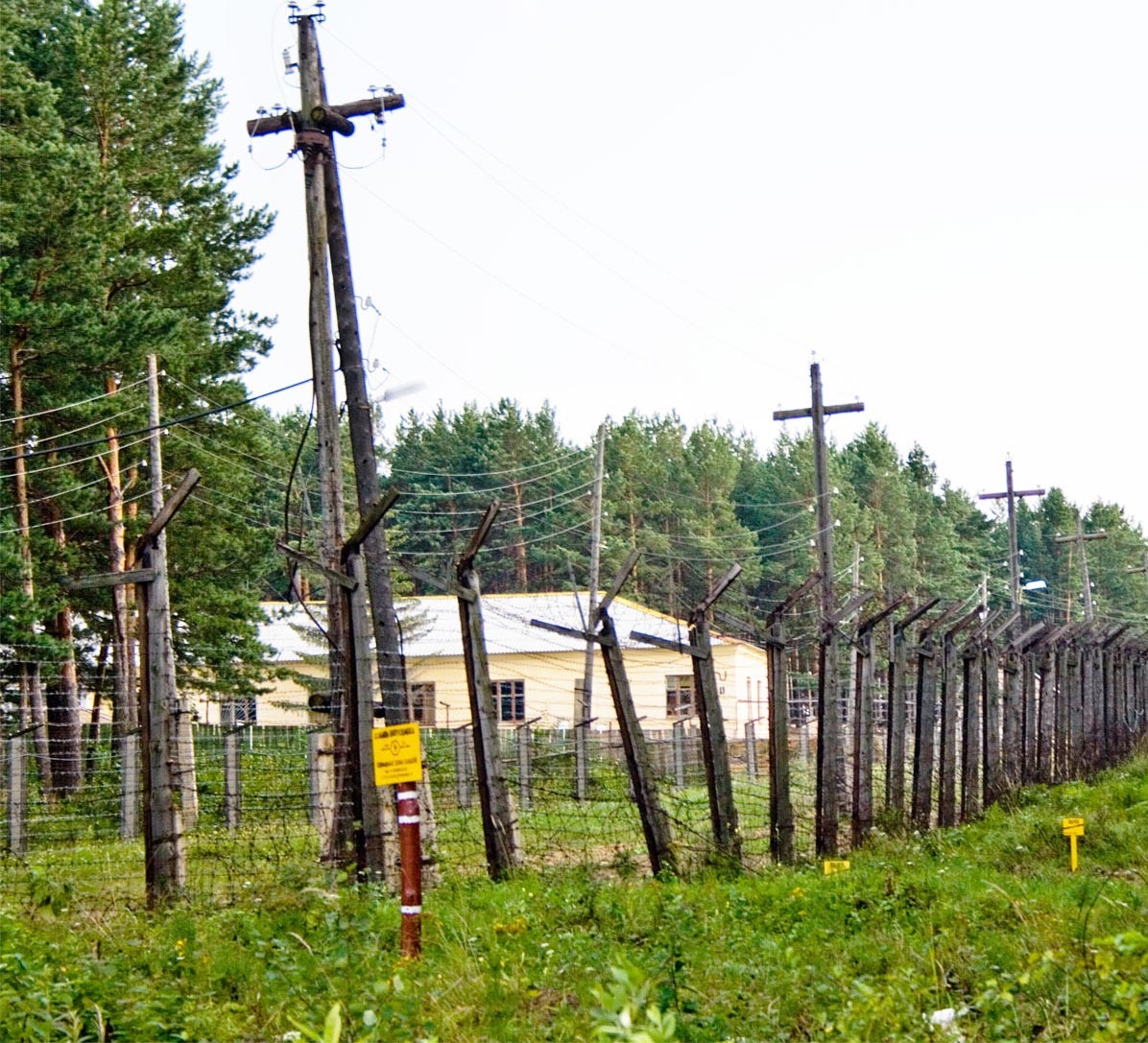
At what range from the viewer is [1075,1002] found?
7.12m

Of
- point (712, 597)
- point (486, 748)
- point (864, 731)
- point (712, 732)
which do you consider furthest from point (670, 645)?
point (864, 731)

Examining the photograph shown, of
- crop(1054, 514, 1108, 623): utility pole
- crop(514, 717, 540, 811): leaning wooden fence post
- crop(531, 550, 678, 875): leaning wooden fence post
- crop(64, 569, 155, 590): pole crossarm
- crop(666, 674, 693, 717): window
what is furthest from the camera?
crop(1054, 514, 1108, 623): utility pole

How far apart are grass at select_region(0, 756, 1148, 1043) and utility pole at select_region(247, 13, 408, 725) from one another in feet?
8.88

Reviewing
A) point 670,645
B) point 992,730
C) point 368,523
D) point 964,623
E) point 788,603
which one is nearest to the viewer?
point 368,523

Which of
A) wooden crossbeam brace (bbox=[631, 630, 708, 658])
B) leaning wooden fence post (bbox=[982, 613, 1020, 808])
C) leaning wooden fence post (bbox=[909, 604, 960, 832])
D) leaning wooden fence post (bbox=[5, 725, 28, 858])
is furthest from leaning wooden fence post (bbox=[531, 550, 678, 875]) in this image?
leaning wooden fence post (bbox=[982, 613, 1020, 808])

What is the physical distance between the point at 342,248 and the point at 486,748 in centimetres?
525

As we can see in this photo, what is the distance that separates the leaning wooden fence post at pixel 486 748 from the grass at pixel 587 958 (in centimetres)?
29

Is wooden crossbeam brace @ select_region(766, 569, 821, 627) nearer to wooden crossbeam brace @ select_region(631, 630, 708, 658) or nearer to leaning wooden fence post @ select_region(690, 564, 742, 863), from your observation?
leaning wooden fence post @ select_region(690, 564, 742, 863)

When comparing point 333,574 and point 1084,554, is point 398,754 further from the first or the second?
point 1084,554

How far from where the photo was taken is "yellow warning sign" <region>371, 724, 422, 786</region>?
8961 millimetres

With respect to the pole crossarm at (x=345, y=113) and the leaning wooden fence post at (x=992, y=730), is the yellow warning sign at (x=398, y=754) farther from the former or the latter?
the leaning wooden fence post at (x=992, y=730)

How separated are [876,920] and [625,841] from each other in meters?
7.47

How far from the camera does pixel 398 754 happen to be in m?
9.08

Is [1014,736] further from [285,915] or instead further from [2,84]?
[2,84]
